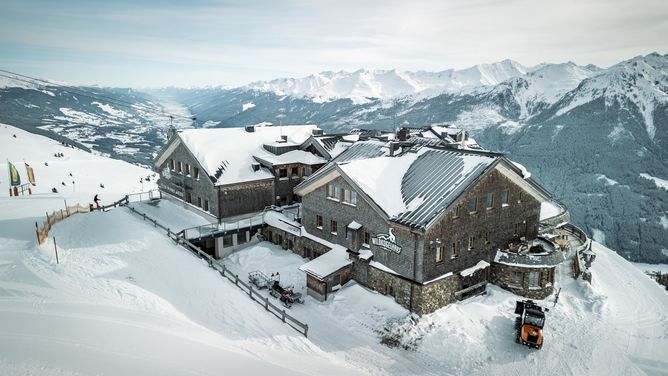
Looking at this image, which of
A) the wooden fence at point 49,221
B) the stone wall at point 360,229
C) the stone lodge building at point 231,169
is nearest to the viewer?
the stone wall at point 360,229

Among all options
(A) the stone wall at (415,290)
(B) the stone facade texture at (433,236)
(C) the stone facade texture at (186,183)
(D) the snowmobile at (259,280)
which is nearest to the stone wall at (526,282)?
(B) the stone facade texture at (433,236)

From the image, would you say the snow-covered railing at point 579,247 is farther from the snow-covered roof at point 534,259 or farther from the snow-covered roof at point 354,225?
the snow-covered roof at point 354,225

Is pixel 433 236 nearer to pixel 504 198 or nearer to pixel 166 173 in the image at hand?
pixel 504 198

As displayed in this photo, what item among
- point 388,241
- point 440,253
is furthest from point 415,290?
point 388,241

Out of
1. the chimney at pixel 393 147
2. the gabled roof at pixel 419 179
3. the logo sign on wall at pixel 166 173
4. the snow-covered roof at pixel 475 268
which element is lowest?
the snow-covered roof at pixel 475 268

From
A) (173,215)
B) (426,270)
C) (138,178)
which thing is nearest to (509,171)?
(426,270)

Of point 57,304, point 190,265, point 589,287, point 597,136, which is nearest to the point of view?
point 57,304

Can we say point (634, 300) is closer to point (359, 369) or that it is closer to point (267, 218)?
point (359, 369)
